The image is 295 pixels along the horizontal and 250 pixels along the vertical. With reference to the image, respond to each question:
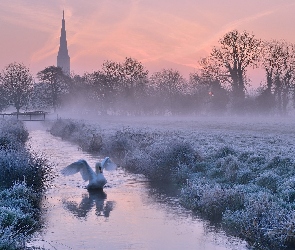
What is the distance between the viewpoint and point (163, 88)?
9081 centimetres

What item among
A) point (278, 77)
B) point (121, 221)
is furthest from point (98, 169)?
point (278, 77)

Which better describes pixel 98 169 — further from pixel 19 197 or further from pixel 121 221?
pixel 121 221

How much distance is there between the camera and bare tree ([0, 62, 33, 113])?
75.1 m

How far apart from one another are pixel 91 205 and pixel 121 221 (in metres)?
2.16

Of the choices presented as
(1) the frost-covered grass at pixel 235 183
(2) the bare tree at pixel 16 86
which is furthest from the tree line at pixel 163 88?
(1) the frost-covered grass at pixel 235 183

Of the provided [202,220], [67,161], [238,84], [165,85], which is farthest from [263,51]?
[202,220]

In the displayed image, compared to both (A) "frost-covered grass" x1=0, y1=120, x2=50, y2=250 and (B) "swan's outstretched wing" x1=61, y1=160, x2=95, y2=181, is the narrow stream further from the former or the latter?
Result: (B) "swan's outstretched wing" x1=61, y1=160, x2=95, y2=181

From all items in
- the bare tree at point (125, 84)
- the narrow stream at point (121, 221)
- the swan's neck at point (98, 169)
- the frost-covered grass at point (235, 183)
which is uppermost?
the bare tree at point (125, 84)

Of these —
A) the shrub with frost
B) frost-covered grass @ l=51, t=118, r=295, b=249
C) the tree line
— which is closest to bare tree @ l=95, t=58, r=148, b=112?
the tree line

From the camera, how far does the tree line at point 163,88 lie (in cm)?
5906

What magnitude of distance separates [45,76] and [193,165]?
72.5 meters

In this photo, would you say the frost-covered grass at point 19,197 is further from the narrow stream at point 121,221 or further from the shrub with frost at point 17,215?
the narrow stream at point 121,221

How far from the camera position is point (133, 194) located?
15.8m

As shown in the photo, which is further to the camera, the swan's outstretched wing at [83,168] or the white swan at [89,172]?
the swan's outstretched wing at [83,168]
